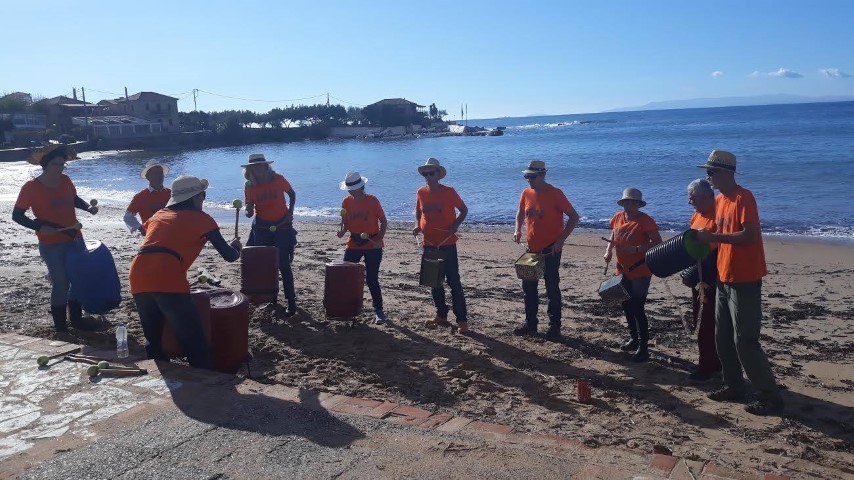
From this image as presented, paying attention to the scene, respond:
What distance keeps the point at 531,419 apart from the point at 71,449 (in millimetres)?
2957

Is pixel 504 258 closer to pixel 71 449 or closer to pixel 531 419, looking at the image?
pixel 531 419

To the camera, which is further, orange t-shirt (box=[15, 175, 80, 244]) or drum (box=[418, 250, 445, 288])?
drum (box=[418, 250, 445, 288])

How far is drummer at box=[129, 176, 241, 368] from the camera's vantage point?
5430 mm

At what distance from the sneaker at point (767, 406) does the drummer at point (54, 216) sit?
244 inches

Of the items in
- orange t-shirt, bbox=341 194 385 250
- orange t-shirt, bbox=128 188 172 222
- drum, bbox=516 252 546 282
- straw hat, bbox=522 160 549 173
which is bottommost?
drum, bbox=516 252 546 282

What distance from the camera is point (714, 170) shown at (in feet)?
16.9

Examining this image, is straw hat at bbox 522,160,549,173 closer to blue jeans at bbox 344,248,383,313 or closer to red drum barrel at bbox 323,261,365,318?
blue jeans at bbox 344,248,383,313

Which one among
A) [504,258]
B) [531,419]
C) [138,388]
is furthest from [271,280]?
[504,258]

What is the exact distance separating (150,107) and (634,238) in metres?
91.4

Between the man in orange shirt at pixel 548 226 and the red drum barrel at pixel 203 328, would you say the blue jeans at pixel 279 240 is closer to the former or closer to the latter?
the red drum barrel at pixel 203 328

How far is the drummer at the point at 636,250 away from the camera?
21.4ft

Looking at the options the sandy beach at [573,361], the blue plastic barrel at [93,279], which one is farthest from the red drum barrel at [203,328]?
the blue plastic barrel at [93,279]

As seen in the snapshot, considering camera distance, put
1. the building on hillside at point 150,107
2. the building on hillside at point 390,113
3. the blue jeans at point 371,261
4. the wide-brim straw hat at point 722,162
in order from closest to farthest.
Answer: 1. the wide-brim straw hat at point 722,162
2. the blue jeans at point 371,261
3. the building on hillside at point 150,107
4. the building on hillside at point 390,113

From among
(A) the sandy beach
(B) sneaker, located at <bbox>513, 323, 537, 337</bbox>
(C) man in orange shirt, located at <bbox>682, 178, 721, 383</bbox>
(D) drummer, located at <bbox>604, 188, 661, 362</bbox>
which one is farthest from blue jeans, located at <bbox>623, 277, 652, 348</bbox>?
(B) sneaker, located at <bbox>513, 323, 537, 337</bbox>
